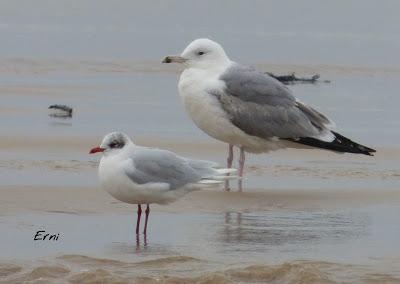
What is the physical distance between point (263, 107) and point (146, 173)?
3006 mm

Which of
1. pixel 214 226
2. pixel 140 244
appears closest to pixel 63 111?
pixel 214 226

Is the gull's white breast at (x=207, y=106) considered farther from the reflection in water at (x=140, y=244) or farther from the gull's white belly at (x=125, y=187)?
the reflection in water at (x=140, y=244)

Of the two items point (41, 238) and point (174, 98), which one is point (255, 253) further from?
point (174, 98)

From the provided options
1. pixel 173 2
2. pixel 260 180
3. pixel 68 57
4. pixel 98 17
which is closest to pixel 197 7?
pixel 173 2

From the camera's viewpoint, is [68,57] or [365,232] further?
[68,57]

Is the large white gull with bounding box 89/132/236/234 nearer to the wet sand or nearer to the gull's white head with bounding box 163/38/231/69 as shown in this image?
the wet sand

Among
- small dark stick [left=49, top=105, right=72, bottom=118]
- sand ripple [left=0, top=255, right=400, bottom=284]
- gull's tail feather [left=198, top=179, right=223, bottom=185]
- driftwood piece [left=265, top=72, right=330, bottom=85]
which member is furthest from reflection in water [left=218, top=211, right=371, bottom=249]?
driftwood piece [left=265, top=72, right=330, bottom=85]

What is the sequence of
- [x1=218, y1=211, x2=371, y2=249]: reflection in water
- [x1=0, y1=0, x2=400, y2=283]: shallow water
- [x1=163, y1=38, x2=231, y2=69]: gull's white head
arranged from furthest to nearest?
[x1=163, y1=38, x2=231, y2=69]: gull's white head
[x1=218, y1=211, x2=371, y2=249]: reflection in water
[x1=0, y1=0, x2=400, y2=283]: shallow water

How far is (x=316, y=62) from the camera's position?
25.3 m

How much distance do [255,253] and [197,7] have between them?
104 ft

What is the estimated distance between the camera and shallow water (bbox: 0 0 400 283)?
789 cm

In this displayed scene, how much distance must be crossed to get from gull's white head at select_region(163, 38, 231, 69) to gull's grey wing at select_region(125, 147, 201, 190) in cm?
249

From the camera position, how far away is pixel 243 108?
11.7 meters

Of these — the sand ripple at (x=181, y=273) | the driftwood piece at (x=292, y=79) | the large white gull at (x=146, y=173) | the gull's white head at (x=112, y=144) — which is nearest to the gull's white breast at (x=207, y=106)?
the large white gull at (x=146, y=173)
